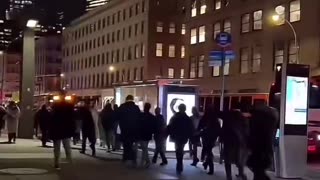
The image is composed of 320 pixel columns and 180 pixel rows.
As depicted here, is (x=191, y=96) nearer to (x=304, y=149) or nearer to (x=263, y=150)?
(x=304, y=149)

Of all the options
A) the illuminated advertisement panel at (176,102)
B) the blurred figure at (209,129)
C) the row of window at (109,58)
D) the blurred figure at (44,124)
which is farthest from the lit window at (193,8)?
the blurred figure at (209,129)

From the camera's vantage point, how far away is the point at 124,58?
90.2 m

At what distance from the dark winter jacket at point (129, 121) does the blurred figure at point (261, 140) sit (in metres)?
6.69

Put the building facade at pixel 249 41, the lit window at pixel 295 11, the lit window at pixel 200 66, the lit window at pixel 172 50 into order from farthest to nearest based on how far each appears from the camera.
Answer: the lit window at pixel 172 50 < the lit window at pixel 200 66 < the lit window at pixel 295 11 < the building facade at pixel 249 41

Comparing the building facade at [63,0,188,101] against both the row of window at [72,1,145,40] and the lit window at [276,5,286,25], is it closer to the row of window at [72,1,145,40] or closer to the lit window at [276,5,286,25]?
the row of window at [72,1,145,40]

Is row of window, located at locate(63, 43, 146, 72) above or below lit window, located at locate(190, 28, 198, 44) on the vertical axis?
below

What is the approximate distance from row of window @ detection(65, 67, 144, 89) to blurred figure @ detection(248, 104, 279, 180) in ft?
233

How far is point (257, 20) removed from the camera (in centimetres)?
5500

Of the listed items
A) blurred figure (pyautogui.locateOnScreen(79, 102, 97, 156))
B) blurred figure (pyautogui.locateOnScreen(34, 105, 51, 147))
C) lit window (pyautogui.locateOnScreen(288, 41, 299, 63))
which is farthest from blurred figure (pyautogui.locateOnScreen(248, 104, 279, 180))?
lit window (pyautogui.locateOnScreen(288, 41, 299, 63))

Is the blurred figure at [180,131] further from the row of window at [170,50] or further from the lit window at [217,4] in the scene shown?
the row of window at [170,50]

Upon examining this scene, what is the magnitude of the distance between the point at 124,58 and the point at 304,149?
74175 mm

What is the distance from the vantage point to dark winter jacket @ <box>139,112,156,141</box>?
1816 cm

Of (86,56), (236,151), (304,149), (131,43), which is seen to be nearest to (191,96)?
(304,149)

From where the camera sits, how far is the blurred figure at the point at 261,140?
11.6m
